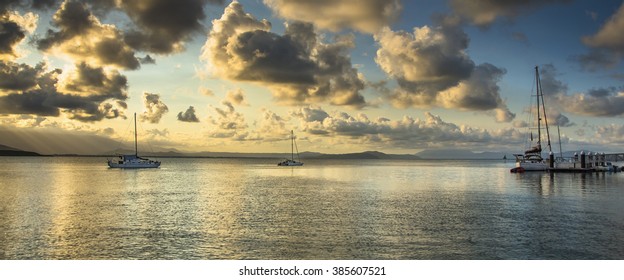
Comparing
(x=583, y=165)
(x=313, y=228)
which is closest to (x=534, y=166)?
(x=583, y=165)

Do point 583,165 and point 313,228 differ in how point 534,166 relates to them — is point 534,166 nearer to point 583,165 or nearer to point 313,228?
point 583,165

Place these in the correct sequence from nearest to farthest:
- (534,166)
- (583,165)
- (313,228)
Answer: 1. (313,228)
2. (583,165)
3. (534,166)

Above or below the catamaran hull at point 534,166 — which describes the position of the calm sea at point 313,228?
below

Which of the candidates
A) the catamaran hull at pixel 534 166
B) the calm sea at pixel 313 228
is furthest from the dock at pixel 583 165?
the calm sea at pixel 313 228

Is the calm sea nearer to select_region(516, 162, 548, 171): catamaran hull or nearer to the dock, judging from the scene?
the dock

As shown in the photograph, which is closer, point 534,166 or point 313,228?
point 313,228

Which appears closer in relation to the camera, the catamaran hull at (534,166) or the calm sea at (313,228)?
the calm sea at (313,228)

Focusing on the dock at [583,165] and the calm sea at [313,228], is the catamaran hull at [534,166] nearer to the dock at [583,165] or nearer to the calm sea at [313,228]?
the dock at [583,165]

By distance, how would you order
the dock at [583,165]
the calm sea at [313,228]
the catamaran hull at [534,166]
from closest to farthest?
the calm sea at [313,228], the dock at [583,165], the catamaran hull at [534,166]

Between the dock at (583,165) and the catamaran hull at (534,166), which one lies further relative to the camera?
the catamaran hull at (534,166)

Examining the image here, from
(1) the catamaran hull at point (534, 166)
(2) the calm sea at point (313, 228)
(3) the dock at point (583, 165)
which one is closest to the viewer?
(2) the calm sea at point (313, 228)

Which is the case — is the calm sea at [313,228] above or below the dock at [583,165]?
below

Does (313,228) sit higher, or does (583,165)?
(583,165)
